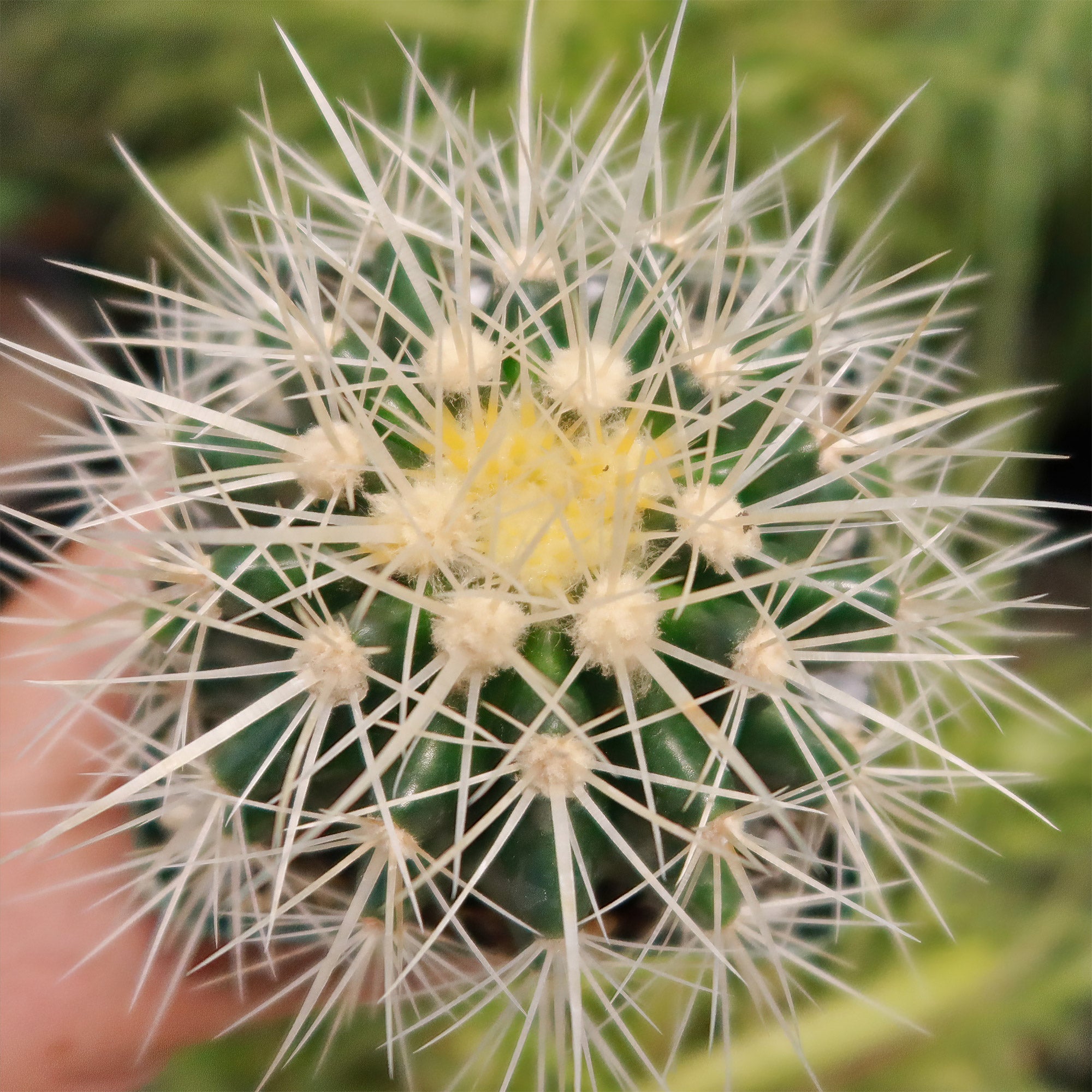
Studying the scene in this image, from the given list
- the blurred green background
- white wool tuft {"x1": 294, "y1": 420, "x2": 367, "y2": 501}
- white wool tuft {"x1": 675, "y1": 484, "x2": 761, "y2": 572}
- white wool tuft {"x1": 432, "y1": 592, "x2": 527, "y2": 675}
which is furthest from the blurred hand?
white wool tuft {"x1": 675, "y1": 484, "x2": 761, "y2": 572}

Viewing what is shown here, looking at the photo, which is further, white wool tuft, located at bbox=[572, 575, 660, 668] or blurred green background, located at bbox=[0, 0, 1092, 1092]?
blurred green background, located at bbox=[0, 0, 1092, 1092]

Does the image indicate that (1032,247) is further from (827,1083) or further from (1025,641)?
(827,1083)

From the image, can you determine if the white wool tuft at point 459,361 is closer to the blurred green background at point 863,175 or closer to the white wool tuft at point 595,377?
the white wool tuft at point 595,377

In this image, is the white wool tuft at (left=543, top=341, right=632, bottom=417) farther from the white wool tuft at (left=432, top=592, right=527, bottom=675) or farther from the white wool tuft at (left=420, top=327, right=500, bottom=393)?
the white wool tuft at (left=432, top=592, right=527, bottom=675)

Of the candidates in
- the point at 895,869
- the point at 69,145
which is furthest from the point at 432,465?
the point at 69,145

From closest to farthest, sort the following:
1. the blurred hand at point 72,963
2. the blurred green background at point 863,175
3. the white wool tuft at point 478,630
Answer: the white wool tuft at point 478,630
the blurred hand at point 72,963
the blurred green background at point 863,175

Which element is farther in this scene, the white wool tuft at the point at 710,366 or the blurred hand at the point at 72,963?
the blurred hand at the point at 72,963

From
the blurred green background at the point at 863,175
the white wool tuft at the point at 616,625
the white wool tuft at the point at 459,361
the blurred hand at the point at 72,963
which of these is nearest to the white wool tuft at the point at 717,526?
the white wool tuft at the point at 616,625

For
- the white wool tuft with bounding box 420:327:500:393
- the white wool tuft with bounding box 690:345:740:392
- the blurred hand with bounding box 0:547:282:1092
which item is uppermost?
the white wool tuft with bounding box 420:327:500:393

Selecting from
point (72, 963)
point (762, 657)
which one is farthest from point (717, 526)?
point (72, 963)
